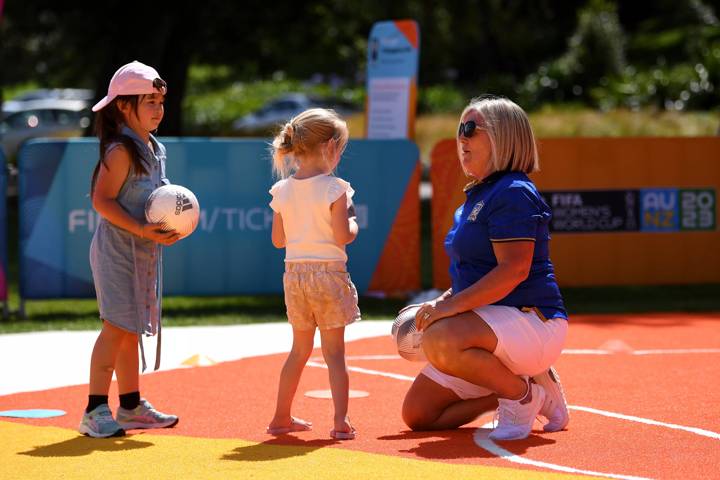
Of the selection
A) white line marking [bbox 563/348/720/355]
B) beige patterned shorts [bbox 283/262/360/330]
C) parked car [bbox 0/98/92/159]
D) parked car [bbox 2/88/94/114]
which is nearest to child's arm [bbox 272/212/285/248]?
beige patterned shorts [bbox 283/262/360/330]

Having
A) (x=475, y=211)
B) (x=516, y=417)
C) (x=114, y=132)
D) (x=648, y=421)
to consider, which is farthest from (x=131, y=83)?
(x=648, y=421)

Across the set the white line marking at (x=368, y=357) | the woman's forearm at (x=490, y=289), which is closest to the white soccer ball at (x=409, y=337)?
the woman's forearm at (x=490, y=289)

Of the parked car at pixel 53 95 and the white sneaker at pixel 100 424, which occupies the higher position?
the parked car at pixel 53 95

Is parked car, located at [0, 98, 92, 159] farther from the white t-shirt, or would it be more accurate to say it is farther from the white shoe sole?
the white t-shirt

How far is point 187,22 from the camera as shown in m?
23.0

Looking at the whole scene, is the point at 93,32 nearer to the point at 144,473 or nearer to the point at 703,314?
the point at 703,314

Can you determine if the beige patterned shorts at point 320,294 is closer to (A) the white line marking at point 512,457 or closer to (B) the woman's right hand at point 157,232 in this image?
(B) the woman's right hand at point 157,232

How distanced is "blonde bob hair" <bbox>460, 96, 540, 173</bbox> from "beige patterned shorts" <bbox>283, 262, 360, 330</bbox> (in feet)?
3.12

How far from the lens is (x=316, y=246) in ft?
20.4

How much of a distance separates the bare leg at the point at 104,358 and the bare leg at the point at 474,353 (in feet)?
5.38

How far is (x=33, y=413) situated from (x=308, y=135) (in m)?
2.31

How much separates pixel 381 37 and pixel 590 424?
9414 millimetres

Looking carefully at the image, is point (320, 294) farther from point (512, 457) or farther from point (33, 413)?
point (33, 413)

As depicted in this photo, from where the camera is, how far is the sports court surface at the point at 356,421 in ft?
18.0
